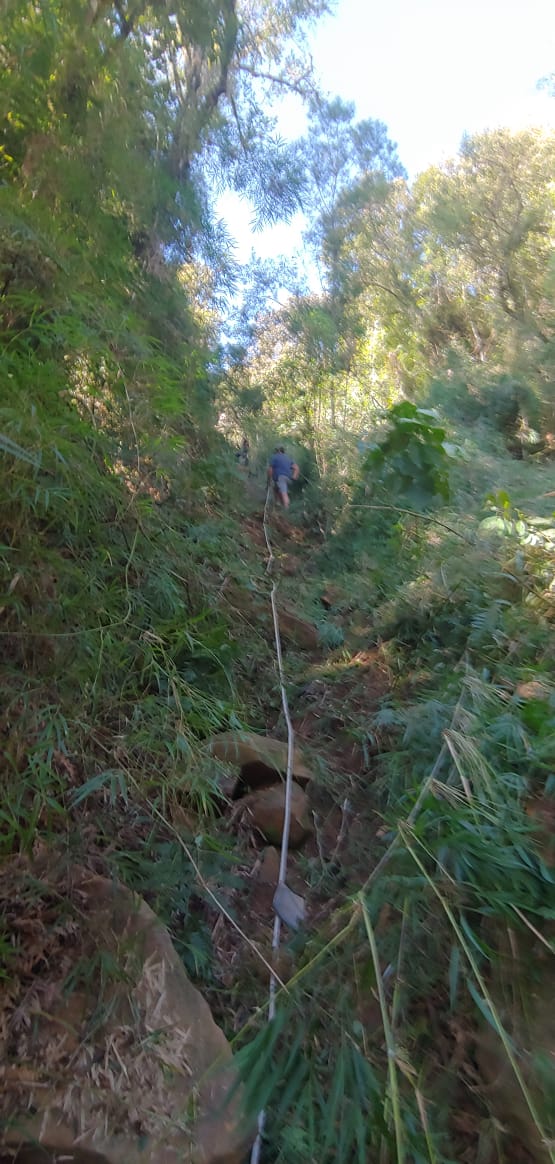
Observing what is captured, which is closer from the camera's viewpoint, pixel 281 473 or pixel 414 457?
pixel 414 457

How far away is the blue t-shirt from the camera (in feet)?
25.2

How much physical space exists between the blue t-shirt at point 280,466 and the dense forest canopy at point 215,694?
1.66 metres

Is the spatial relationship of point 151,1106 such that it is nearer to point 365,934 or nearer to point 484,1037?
point 365,934

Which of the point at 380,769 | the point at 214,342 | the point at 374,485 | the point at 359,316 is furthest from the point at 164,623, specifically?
the point at 359,316

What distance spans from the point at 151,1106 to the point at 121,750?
3.06 feet

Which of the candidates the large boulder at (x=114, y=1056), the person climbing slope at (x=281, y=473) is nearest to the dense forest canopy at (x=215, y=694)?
the large boulder at (x=114, y=1056)

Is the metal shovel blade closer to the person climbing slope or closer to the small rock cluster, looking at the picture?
the small rock cluster

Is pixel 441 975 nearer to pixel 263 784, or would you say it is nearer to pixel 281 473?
pixel 263 784

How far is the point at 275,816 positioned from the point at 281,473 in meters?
5.46

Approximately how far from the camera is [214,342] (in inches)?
249

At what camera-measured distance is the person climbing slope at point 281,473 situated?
7.66 meters

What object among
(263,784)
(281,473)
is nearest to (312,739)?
(263,784)

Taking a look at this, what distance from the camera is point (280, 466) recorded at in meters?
7.67

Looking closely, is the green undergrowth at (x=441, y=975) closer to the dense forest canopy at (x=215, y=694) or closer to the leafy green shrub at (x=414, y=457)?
the dense forest canopy at (x=215, y=694)
